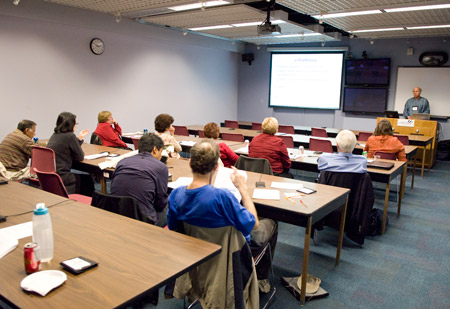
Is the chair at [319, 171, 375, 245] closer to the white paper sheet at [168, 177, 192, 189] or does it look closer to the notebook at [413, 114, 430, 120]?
the white paper sheet at [168, 177, 192, 189]

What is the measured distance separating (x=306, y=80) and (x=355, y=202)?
7.81m

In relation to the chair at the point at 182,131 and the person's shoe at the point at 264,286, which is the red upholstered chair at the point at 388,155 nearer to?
the person's shoe at the point at 264,286

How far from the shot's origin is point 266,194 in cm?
300

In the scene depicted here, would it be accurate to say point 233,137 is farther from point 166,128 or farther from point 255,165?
point 255,165

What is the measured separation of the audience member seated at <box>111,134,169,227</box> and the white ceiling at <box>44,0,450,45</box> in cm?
367

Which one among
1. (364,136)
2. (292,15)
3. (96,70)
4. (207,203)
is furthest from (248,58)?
(207,203)

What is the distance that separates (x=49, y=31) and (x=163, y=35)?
111 inches

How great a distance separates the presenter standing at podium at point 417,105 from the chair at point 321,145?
4.09 metres

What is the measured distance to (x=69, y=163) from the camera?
419 cm

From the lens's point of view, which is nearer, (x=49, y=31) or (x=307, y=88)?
(x=49, y=31)

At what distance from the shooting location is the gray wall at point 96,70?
6531 mm

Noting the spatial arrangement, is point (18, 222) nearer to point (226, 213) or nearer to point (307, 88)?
point (226, 213)

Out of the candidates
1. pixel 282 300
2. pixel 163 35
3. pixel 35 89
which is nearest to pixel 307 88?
pixel 163 35

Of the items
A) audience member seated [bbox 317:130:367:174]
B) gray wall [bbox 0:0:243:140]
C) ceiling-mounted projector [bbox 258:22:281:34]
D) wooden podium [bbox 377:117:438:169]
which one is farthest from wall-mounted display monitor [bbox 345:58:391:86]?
audience member seated [bbox 317:130:367:174]
